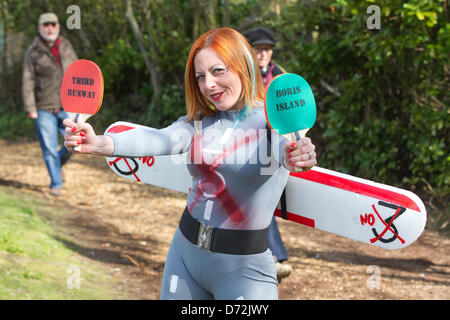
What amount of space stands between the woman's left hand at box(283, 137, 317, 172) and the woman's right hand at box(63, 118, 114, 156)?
0.59 metres

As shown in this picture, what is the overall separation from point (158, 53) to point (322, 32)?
470cm

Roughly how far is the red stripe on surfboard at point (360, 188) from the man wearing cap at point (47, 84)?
457 cm

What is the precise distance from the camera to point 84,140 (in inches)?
72.0

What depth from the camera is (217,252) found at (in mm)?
2023

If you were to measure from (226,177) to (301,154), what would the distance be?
0.39 meters

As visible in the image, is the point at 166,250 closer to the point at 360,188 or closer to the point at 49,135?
the point at 49,135

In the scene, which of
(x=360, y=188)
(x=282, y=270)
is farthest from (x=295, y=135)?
(x=282, y=270)

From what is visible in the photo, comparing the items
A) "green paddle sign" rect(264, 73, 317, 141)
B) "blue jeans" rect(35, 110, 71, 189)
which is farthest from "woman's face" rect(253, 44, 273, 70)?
"blue jeans" rect(35, 110, 71, 189)

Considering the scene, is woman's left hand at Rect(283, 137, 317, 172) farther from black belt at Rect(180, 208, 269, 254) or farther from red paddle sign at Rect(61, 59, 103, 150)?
red paddle sign at Rect(61, 59, 103, 150)

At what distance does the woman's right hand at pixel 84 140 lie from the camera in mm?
1804

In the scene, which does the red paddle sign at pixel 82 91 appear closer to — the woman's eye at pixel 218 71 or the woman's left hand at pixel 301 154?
the woman's eye at pixel 218 71

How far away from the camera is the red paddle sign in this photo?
77.0 inches
